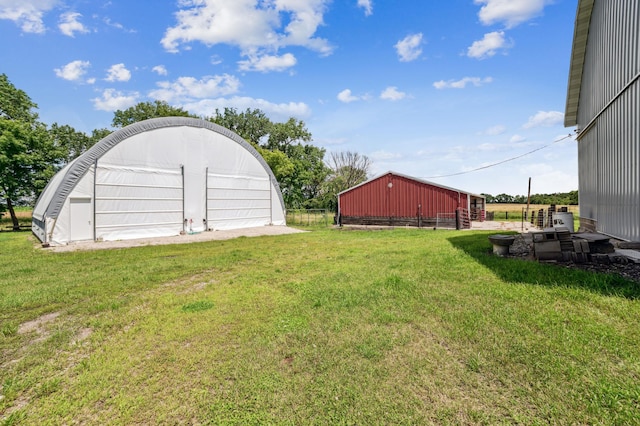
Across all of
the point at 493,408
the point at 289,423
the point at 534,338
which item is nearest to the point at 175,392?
the point at 289,423

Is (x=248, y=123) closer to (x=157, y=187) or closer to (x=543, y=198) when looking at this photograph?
(x=157, y=187)

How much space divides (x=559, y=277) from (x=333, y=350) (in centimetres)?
449

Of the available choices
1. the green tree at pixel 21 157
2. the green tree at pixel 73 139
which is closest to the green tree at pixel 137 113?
the green tree at pixel 73 139

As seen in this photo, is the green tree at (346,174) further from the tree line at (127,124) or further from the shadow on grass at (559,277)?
the shadow on grass at (559,277)

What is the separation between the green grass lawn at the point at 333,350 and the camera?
7.75 feet

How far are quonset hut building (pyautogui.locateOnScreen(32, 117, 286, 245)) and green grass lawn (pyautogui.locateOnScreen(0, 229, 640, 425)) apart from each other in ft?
30.6

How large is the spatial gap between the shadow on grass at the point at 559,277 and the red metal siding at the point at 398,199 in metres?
15.4

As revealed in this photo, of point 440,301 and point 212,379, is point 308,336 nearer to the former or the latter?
point 212,379

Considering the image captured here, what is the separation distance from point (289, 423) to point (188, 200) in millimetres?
17455

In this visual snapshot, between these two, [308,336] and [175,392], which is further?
[308,336]

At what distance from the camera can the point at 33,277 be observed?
7023 mm

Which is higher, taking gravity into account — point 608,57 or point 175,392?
point 608,57

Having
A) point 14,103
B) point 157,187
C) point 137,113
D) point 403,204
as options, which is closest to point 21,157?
point 14,103

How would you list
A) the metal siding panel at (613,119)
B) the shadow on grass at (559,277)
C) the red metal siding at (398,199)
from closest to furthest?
the shadow on grass at (559,277), the metal siding panel at (613,119), the red metal siding at (398,199)
